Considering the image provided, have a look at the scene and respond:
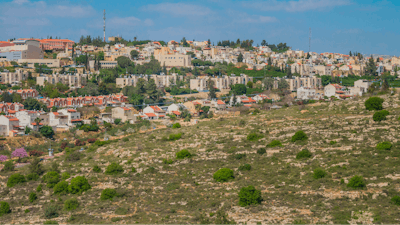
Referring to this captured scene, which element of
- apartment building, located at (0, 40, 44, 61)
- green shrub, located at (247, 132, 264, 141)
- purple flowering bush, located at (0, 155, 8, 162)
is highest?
apartment building, located at (0, 40, 44, 61)

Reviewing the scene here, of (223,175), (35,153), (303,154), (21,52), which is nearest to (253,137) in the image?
(303,154)

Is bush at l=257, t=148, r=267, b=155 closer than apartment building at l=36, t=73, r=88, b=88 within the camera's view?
Yes

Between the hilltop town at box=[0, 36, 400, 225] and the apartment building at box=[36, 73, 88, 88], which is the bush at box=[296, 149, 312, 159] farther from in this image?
the apartment building at box=[36, 73, 88, 88]

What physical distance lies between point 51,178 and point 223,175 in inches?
507

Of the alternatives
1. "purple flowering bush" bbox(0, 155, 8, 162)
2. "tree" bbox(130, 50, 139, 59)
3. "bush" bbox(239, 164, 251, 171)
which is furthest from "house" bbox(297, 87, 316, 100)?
"bush" bbox(239, 164, 251, 171)

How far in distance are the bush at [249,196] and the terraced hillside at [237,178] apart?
194 millimetres

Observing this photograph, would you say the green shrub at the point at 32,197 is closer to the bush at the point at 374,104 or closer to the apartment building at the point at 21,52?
the bush at the point at 374,104

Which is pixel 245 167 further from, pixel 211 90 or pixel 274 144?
pixel 211 90

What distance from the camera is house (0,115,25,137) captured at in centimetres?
5572

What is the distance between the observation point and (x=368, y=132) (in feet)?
106

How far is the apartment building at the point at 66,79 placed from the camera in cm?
8794

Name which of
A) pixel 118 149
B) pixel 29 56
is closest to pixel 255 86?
pixel 29 56

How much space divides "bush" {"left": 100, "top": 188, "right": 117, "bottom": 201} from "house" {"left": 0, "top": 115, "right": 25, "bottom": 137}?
3322 centimetres

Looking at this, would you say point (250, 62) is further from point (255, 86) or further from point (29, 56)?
point (29, 56)
